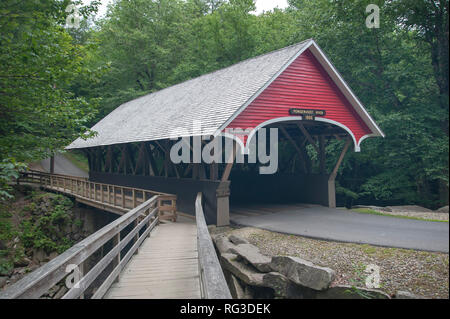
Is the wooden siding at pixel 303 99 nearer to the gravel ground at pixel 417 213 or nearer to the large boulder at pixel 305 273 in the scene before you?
the gravel ground at pixel 417 213

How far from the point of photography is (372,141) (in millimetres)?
17656

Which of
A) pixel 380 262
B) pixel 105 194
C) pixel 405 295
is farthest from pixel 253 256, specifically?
pixel 105 194

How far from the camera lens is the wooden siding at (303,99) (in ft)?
32.9

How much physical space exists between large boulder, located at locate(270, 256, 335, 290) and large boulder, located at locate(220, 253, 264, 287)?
1.40 feet

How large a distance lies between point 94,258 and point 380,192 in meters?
15.8

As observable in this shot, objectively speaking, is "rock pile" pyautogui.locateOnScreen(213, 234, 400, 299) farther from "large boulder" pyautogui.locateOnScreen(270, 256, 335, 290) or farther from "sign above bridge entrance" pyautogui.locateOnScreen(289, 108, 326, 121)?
"sign above bridge entrance" pyautogui.locateOnScreen(289, 108, 326, 121)

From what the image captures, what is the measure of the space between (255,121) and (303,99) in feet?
7.47

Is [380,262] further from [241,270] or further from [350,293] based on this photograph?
[241,270]

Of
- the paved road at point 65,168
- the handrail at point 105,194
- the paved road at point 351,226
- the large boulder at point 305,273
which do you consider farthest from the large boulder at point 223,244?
the paved road at point 65,168

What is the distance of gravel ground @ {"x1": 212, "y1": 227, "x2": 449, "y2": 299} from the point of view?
4.80m

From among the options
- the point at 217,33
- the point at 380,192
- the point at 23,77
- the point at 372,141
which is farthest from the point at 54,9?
the point at 217,33

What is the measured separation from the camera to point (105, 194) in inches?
619

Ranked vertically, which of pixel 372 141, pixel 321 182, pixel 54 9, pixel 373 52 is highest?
pixel 373 52

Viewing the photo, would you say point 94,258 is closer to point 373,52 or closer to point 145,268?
point 145,268
